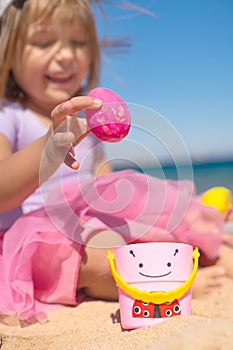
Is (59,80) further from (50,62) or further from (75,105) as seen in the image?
(75,105)

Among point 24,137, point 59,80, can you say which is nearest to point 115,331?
point 24,137

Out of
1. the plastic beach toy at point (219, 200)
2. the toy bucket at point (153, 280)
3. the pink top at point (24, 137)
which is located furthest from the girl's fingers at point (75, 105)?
the plastic beach toy at point (219, 200)

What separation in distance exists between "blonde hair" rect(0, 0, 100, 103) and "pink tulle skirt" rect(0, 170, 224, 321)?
0.46 meters

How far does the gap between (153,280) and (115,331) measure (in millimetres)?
113

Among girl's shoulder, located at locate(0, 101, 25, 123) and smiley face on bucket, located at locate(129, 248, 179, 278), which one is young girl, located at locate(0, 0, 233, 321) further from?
smiley face on bucket, located at locate(129, 248, 179, 278)

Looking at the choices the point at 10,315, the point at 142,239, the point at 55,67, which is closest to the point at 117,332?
the point at 10,315

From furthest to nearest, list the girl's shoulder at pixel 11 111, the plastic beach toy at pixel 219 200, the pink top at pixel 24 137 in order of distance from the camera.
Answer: the plastic beach toy at pixel 219 200 < the girl's shoulder at pixel 11 111 < the pink top at pixel 24 137

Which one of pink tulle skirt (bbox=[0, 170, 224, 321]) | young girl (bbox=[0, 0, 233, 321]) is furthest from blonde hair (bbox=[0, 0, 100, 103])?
pink tulle skirt (bbox=[0, 170, 224, 321])

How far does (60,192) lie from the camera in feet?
4.34

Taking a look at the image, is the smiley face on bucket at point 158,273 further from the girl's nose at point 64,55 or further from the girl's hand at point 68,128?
the girl's nose at point 64,55

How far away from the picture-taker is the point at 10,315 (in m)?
1.08

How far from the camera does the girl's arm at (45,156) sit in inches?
36.1

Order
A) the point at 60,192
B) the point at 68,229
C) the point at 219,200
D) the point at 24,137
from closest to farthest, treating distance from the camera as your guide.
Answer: the point at 68,229 < the point at 60,192 < the point at 24,137 < the point at 219,200

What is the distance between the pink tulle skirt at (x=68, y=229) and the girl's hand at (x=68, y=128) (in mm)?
259
